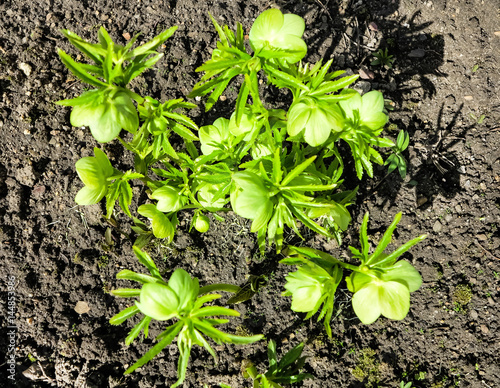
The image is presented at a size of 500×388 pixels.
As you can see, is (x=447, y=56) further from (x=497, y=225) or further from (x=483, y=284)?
(x=483, y=284)

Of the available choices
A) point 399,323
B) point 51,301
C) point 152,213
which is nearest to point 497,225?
point 399,323

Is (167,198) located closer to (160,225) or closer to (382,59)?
(160,225)

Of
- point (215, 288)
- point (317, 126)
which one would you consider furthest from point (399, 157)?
point (215, 288)

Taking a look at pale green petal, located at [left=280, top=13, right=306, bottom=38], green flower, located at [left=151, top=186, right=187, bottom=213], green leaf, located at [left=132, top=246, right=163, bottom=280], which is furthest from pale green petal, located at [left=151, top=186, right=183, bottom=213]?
pale green petal, located at [left=280, top=13, right=306, bottom=38]

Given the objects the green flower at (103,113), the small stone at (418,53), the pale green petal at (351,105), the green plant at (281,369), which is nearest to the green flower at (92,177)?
the green flower at (103,113)

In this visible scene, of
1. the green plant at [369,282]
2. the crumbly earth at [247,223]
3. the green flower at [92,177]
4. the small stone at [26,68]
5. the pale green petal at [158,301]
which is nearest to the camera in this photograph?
the pale green petal at [158,301]

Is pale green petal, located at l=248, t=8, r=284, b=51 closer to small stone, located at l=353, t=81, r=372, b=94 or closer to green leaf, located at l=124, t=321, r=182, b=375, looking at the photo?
small stone, located at l=353, t=81, r=372, b=94

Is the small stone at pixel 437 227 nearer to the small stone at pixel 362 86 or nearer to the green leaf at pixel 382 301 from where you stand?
the small stone at pixel 362 86
